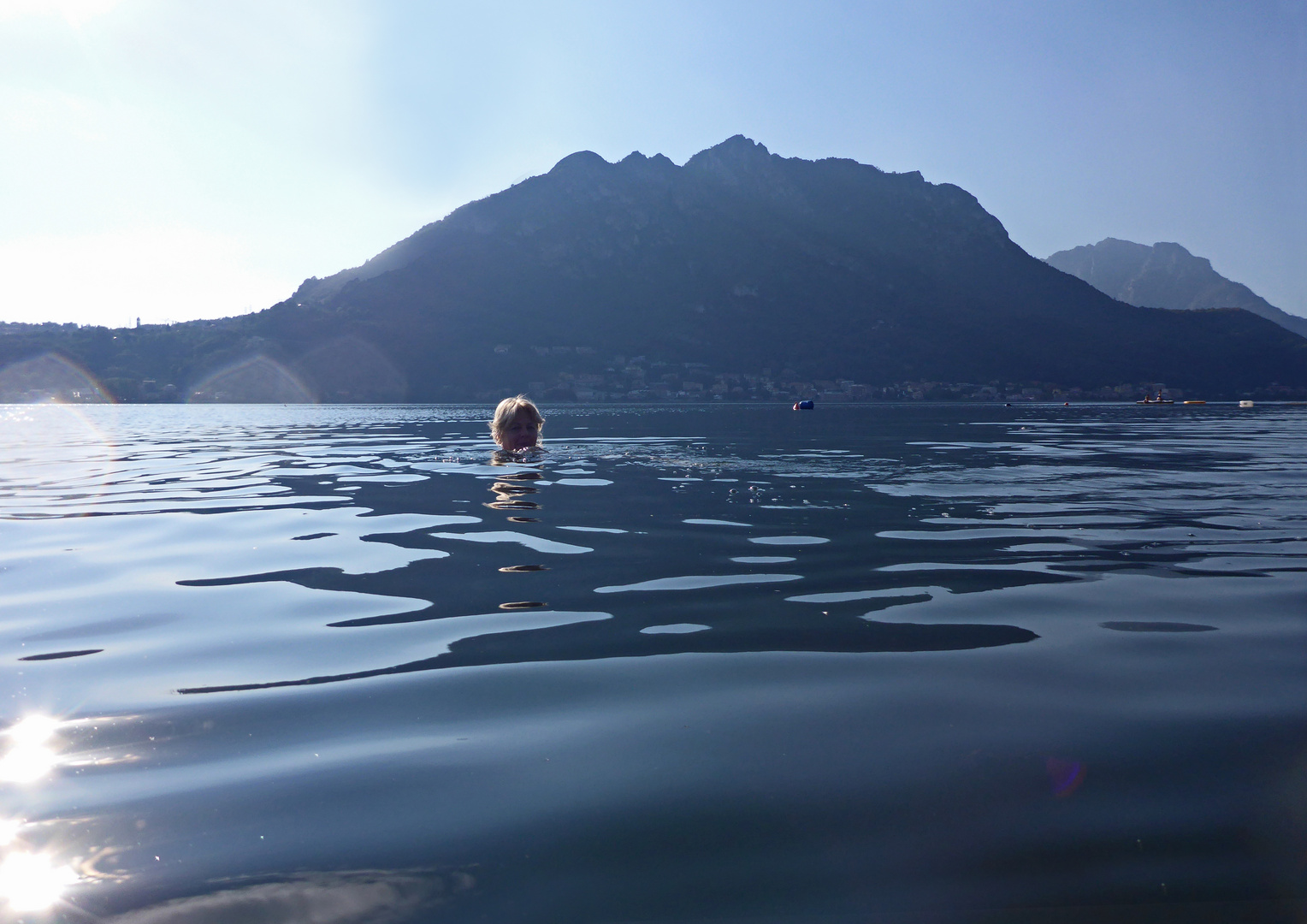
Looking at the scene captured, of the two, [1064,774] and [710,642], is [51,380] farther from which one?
[1064,774]

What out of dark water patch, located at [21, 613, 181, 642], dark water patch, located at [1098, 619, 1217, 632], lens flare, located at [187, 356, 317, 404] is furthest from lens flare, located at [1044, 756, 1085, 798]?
lens flare, located at [187, 356, 317, 404]

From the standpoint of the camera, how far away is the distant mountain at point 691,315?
4508 inches

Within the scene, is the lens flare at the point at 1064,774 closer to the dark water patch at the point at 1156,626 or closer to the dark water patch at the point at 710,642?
the dark water patch at the point at 710,642

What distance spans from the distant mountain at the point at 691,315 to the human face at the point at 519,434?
3653 inches

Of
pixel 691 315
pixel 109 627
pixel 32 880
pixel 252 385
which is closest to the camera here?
pixel 32 880

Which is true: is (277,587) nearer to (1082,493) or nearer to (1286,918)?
(1286,918)

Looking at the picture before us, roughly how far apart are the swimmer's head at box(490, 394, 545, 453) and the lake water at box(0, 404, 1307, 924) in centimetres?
871

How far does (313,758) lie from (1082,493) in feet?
34.9

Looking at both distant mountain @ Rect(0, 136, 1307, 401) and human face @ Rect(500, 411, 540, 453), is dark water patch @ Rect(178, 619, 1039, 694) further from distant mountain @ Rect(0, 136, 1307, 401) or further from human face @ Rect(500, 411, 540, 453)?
distant mountain @ Rect(0, 136, 1307, 401)

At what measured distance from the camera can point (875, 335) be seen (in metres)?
134

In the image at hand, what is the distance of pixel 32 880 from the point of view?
6.93 feet

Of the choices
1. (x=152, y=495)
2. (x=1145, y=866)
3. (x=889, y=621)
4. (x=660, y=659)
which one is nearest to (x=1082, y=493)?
(x=889, y=621)

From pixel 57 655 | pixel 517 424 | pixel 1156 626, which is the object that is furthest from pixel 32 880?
pixel 517 424

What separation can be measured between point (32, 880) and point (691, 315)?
147 meters
